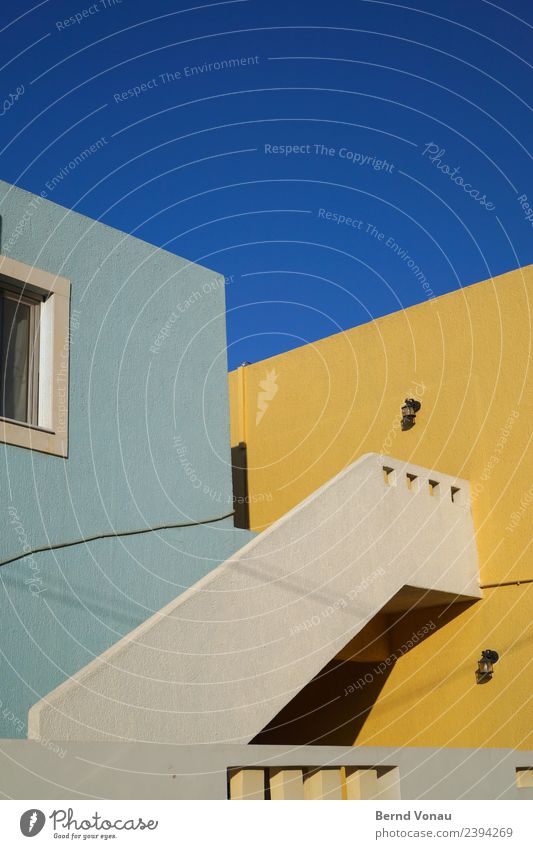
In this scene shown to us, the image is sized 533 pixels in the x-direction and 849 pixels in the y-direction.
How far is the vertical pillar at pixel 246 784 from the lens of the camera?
17.6 feet

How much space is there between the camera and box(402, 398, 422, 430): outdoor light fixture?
11.6 meters

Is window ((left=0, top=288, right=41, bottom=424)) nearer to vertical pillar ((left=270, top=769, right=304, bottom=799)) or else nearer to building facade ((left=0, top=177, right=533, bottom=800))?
building facade ((left=0, top=177, right=533, bottom=800))

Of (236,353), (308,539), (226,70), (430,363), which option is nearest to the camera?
(308,539)

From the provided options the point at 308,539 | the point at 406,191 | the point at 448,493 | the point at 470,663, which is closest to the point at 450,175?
the point at 406,191

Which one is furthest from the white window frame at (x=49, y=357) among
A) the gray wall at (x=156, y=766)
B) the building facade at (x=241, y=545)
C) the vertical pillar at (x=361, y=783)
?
the vertical pillar at (x=361, y=783)

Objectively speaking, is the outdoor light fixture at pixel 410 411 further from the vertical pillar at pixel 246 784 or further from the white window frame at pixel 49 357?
the vertical pillar at pixel 246 784

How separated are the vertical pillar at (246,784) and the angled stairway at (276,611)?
1127mm

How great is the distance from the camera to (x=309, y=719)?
38.5 ft

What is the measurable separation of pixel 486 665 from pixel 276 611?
349 cm

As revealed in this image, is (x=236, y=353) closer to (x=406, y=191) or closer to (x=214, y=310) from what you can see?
(x=214, y=310)

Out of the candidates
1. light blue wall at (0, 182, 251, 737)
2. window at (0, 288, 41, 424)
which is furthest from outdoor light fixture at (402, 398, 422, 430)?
window at (0, 288, 41, 424)

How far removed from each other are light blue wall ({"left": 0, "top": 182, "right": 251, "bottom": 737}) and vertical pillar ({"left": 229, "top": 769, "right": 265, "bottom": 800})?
2.60 meters

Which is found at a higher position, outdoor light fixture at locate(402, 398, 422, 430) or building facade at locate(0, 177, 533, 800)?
outdoor light fixture at locate(402, 398, 422, 430)
